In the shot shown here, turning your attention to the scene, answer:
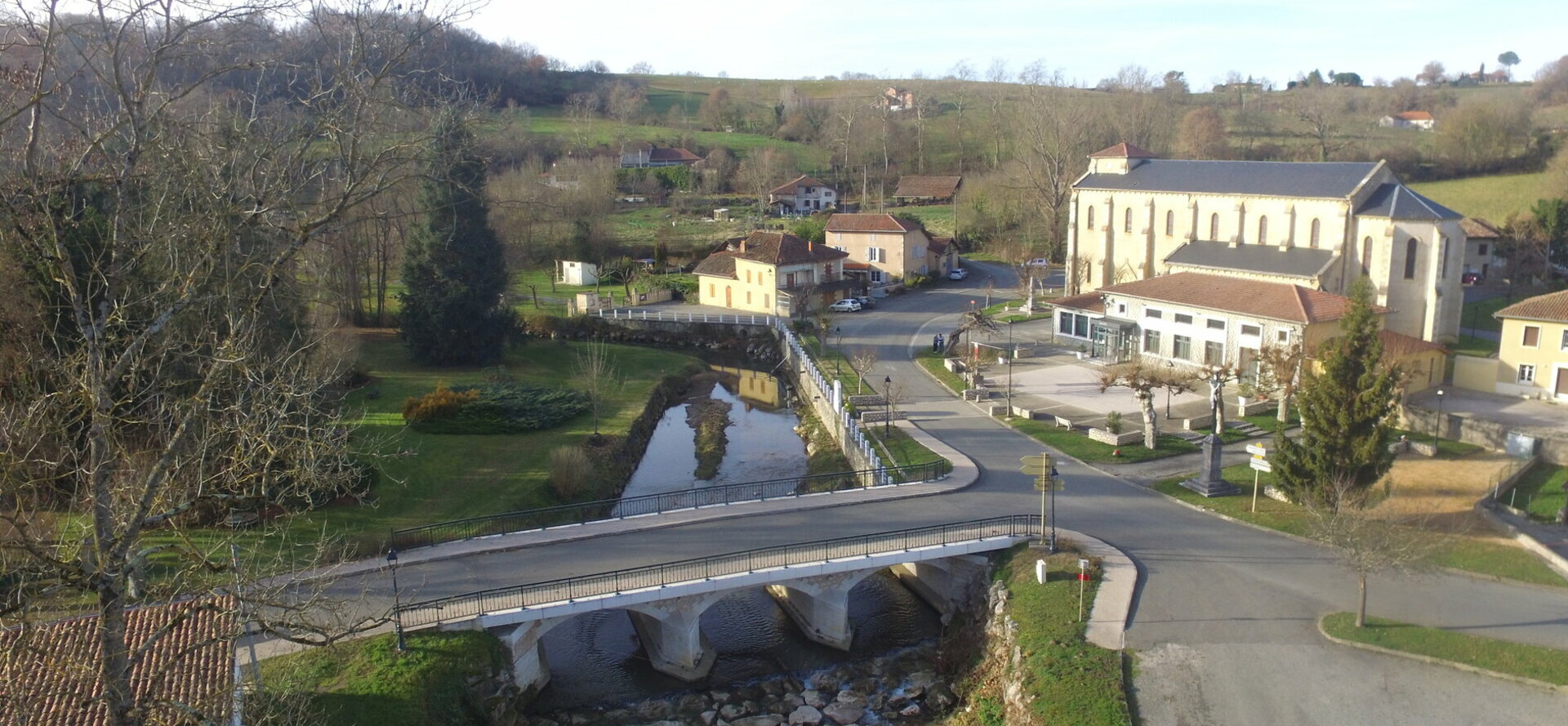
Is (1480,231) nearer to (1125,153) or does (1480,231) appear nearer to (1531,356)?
(1125,153)

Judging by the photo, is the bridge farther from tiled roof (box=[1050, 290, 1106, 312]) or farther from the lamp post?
tiled roof (box=[1050, 290, 1106, 312])

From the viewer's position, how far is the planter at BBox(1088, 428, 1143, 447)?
90.7 feet

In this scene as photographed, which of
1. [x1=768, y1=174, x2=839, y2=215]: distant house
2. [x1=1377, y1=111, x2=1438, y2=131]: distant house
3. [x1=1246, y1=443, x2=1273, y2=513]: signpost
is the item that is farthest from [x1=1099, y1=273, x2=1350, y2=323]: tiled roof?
[x1=1377, y1=111, x2=1438, y2=131]: distant house

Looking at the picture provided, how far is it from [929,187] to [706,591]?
2918 inches

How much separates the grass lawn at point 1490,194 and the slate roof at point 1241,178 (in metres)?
23.8

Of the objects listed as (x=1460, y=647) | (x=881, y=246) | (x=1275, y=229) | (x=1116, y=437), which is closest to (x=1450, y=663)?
(x=1460, y=647)

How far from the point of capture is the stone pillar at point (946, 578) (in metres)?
20.2

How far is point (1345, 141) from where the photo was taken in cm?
8719

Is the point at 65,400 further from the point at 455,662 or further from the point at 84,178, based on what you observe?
the point at 455,662

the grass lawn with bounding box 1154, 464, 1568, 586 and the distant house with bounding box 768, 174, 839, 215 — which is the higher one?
the distant house with bounding box 768, 174, 839, 215

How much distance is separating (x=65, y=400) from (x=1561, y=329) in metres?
36.2

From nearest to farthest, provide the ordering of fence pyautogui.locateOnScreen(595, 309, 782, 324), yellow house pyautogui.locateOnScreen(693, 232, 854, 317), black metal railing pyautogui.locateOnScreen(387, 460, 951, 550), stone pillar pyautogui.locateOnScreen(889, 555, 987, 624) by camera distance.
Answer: stone pillar pyautogui.locateOnScreen(889, 555, 987, 624), black metal railing pyautogui.locateOnScreen(387, 460, 951, 550), fence pyautogui.locateOnScreen(595, 309, 782, 324), yellow house pyautogui.locateOnScreen(693, 232, 854, 317)

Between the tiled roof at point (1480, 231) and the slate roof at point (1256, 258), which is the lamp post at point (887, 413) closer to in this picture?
the slate roof at point (1256, 258)

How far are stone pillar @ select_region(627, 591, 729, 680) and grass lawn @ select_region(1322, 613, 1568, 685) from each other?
10330 mm
